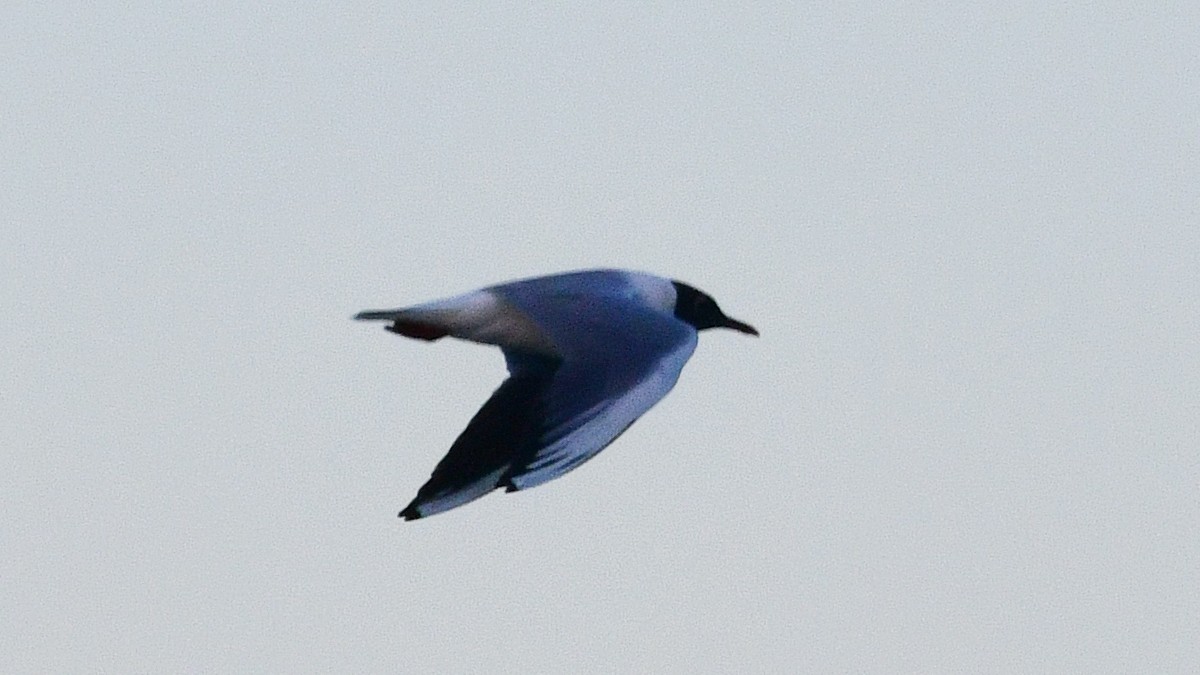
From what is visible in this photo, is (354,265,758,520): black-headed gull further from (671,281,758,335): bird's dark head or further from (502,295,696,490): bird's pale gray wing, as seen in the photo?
(671,281,758,335): bird's dark head

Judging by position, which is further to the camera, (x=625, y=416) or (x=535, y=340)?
(x=535, y=340)

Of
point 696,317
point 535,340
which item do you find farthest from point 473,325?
point 696,317

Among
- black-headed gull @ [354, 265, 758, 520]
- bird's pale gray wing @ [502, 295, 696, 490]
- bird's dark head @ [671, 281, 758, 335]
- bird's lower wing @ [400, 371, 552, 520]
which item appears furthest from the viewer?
bird's dark head @ [671, 281, 758, 335]

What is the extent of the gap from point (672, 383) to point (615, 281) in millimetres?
1057

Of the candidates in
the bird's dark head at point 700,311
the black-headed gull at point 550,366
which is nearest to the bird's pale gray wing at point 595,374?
the black-headed gull at point 550,366

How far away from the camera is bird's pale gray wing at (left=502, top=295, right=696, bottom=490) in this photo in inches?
257

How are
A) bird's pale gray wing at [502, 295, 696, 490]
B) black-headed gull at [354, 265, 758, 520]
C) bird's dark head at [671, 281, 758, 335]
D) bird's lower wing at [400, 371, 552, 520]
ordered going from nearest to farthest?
bird's pale gray wing at [502, 295, 696, 490] → black-headed gull at [354, 265, 758, 520] → bird's lower wing at [400, 371, 552, 520] → bird's dark head at [671, 281, 758, 335]

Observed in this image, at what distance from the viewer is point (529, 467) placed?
650cm

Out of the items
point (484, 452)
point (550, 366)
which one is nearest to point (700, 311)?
point (550, 366)

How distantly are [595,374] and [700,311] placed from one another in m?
2.07

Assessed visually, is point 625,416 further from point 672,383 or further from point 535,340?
point 535,340

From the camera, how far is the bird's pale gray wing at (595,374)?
6.52 m

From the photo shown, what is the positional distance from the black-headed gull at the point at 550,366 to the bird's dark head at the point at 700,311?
27.5 inches

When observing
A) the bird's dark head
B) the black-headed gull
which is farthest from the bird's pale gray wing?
the bird's dark head
